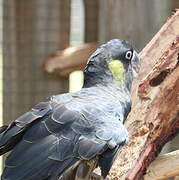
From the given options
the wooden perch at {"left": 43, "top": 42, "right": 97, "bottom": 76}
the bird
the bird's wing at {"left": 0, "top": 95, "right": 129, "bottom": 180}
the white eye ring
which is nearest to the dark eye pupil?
the white eye ring

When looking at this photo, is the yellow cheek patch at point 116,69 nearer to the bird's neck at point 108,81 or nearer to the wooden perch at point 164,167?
the bird's neck at point 108,81

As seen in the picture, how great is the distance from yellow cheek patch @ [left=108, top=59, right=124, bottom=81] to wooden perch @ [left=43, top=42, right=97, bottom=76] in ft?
2.15

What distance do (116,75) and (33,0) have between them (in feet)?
2.59

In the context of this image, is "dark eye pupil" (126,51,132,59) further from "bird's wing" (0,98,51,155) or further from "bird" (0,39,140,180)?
"bird's wing" (0,98,51,155)

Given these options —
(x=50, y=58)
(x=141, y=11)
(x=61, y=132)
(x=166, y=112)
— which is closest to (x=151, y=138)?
(x=166, y=112)

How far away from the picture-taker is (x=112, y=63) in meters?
2.10

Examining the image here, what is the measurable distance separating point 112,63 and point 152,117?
20 centimetres

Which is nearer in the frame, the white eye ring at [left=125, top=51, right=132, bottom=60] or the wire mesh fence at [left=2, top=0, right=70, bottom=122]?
the white eye ring at [left=125, top=51, right=132, bottom=60]

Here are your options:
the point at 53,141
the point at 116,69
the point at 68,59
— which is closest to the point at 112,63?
the point at 116,69

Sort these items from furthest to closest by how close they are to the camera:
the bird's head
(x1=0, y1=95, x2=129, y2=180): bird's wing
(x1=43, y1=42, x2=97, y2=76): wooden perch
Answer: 1. (x1=43, y1=42, x2=97, y2=76): wooden perch
2. the bird's head
3. (x1=0, y1=95, x2=129, y2=180): bird's wing

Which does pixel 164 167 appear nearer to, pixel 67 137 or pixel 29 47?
pixel 67 137

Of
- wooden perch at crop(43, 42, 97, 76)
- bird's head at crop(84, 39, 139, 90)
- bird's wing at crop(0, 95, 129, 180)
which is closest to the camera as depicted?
bird's wing at crop(0, 95, 129, 180)

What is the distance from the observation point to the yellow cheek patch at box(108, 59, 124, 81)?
210 centimetres

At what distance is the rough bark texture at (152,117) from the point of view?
1932 millimetres
